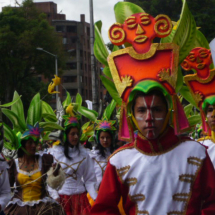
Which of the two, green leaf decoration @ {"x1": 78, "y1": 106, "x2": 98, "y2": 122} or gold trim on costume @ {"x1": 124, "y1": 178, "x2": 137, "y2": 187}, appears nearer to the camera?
gold trim on costume @ {"x1": 124, "y1": 178, "x2": 137, "y2": 187}

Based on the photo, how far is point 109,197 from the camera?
443cm

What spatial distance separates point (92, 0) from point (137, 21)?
17.8 m

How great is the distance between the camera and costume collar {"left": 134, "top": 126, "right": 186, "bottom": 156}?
4559mm

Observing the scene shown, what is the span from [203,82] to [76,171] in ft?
13.3

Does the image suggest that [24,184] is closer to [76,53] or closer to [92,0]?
[92,0]

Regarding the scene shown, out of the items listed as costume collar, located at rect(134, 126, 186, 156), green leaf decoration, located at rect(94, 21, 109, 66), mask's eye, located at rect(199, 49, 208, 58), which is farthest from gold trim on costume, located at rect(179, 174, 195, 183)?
mask's eye, located at rect(199, 49, 208, 58)

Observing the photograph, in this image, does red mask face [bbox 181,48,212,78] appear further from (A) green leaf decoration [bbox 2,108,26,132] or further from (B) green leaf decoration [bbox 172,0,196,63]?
(A) green leaf decoration [bbox 2,108,26,132]

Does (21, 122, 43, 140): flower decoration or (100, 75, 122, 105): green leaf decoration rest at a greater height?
(100, 75, 122, 105): green leaf decoration

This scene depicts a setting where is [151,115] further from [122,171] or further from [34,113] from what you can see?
[34,113]

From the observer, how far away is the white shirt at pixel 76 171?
999 cm

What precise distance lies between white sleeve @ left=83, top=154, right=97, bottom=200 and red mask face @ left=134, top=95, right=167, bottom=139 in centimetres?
515

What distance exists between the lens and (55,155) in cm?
1038

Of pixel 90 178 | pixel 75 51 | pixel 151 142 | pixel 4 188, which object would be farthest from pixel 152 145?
pixel 75 51

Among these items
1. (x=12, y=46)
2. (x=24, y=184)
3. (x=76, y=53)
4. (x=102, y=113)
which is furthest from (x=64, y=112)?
(x=76, y=53)
